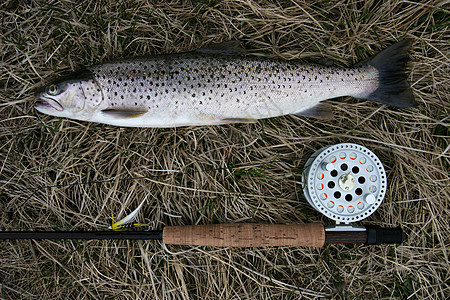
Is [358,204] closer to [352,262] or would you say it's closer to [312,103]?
[352,262]

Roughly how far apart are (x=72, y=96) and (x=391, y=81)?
237cm

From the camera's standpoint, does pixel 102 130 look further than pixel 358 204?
Yes

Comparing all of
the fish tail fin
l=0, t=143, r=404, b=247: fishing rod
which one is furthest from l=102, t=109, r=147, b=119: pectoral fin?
the fish tail fin

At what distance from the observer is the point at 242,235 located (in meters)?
2.07

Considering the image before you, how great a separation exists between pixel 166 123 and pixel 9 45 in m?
1.50

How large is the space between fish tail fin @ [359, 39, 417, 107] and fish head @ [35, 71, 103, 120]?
6.61 ft

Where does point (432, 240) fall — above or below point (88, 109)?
below

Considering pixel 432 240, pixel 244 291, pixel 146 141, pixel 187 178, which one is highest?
pixel 146 141

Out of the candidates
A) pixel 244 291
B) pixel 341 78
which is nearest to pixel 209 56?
pixel 341 78

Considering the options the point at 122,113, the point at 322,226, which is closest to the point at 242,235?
the point at 322,226

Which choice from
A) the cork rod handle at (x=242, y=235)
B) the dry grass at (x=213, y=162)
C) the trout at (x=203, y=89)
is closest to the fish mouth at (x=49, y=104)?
the trout at (x=203, y=89)

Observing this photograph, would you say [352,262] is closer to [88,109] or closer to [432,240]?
[432,240]

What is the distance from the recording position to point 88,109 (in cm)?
215

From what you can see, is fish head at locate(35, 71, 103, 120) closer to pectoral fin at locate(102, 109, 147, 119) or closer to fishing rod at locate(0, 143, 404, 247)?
pectoral fin at locate(102, 109, 147, 119)
